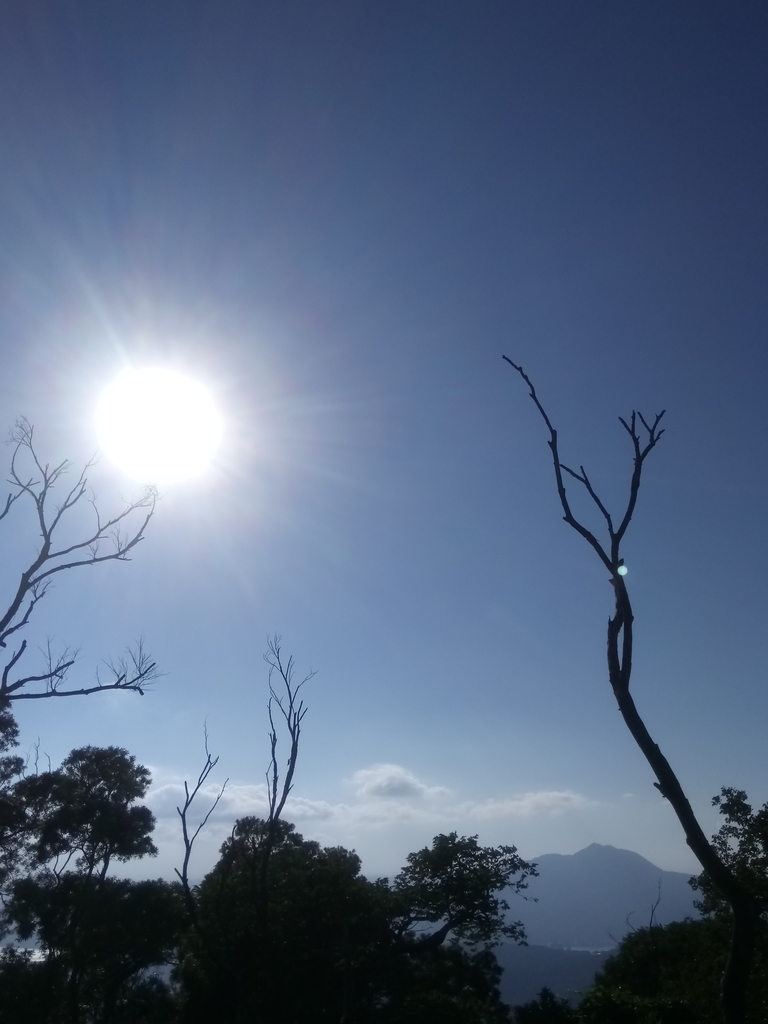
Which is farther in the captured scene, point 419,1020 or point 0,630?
point 419,1020

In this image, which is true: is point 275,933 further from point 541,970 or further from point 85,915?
point 541,970

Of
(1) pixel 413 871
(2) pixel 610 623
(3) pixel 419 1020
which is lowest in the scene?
(3) pixel 419 1020

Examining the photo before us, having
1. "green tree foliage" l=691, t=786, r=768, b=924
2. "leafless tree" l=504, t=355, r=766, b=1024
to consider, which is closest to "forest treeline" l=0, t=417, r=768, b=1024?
"green tree foliage" l=691, t=786, r=768, b=924

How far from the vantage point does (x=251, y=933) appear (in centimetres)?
2273

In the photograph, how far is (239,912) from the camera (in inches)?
904

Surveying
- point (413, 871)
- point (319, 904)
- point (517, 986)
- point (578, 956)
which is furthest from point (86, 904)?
point (578, 956)

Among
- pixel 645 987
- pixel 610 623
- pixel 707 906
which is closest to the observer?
pixel 610 623

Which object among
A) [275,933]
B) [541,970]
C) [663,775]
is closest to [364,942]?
[275,933]

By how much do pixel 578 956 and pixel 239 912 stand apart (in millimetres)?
133367

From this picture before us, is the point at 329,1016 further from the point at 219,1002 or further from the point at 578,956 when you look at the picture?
the point at 578,956

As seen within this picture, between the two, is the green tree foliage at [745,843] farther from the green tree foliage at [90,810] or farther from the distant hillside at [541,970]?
the distant hillside at [541,970]

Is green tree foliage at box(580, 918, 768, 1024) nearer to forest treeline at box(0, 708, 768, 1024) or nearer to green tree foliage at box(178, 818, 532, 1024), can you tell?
forest treeline at box(0, 708, 768, 1024)

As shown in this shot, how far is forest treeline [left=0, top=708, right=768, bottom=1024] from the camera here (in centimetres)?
2114

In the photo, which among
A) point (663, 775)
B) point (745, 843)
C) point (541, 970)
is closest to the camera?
Answer: point (663, 775)
